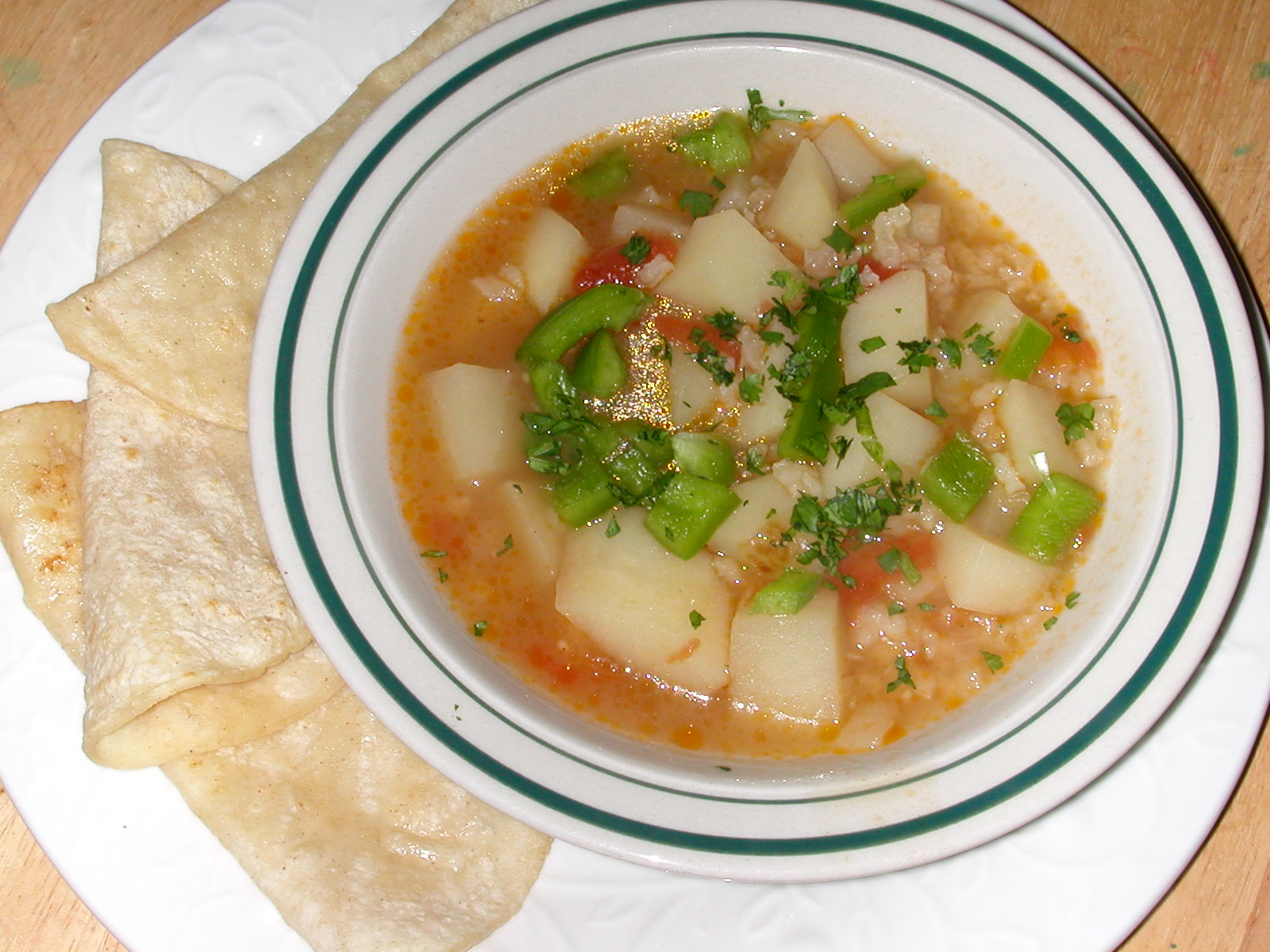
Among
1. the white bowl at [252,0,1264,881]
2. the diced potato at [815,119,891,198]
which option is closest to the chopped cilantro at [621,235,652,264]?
the white bowl at [252,0,1264,881]

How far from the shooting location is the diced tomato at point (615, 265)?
309 cm

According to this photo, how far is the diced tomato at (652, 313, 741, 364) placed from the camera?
117 inches

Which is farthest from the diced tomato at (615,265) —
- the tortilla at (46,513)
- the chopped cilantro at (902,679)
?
the tortilla at (46,513)

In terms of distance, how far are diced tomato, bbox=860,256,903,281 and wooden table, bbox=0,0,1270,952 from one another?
1.05m

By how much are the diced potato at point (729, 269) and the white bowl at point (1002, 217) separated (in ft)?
1.46

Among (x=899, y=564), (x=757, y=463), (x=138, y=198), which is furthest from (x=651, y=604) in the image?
(x=138, y=198)

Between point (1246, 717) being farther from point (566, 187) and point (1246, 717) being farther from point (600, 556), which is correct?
point (566, 187)

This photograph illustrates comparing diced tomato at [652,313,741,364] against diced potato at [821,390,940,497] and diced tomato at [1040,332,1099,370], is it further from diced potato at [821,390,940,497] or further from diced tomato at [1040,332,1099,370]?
diced tomato at [1040,332,1099,370]

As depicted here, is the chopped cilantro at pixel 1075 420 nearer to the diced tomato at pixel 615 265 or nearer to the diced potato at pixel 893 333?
the diced potato at pixel 893 333

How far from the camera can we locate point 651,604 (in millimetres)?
2822

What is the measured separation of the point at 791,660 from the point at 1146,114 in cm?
210

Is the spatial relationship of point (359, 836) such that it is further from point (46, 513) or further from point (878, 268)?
point (878, 268)

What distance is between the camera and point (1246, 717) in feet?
8.81

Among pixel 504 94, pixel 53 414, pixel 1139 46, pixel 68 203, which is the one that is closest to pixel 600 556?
pixel 504 94
